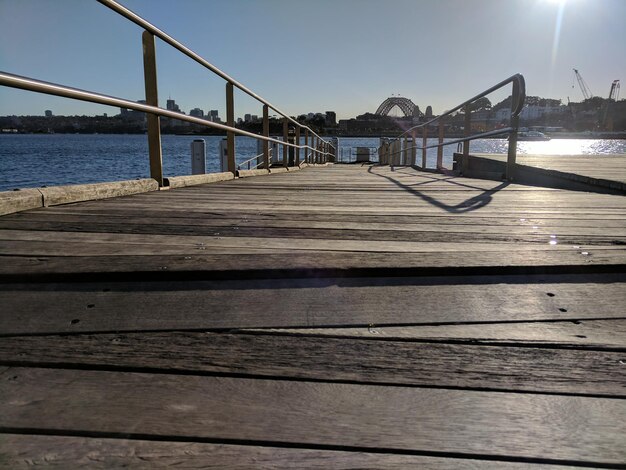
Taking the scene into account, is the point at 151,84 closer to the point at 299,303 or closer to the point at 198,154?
the point at 299,303

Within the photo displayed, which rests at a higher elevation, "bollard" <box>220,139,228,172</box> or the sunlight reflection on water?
the sunlight reflection on water

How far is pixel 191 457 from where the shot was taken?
616 mm

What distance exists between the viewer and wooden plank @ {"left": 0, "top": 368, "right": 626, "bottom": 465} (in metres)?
0.65

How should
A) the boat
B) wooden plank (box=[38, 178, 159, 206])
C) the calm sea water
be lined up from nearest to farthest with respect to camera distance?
wooden plank (box=[38, 178, 159, 206]) → the boat → the calm sea water

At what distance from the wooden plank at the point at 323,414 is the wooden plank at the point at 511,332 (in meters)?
0.17

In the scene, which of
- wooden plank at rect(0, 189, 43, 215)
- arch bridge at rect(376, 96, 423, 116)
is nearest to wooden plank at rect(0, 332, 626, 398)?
wooden plank at rect(0, 189, 43, 215)

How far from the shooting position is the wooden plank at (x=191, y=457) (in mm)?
603

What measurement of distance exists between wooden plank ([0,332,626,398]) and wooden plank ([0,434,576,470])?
0.58 ft

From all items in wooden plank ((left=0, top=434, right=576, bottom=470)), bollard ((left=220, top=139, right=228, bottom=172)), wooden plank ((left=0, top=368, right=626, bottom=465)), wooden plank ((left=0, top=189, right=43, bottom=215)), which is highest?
bollard ((left=220, top=139, right=228, bottom=172))

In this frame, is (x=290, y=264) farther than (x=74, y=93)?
No

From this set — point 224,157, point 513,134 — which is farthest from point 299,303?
point 224,157

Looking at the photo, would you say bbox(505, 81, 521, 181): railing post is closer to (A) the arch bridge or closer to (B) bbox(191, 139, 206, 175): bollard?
(B) bbox(191, 139, 206, 175): bollard

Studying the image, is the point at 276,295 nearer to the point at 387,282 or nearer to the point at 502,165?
the point at 387,282

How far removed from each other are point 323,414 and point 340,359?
0.16 meters
